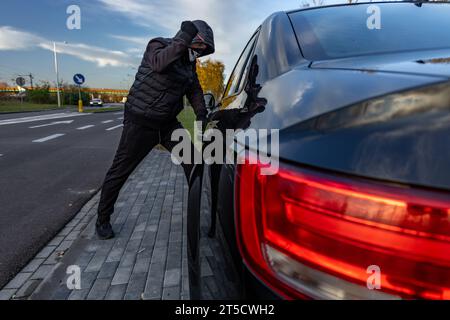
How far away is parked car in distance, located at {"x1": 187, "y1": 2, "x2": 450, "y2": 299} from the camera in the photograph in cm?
64

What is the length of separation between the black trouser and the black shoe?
0.16 m

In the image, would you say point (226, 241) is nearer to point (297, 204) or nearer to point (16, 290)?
point (297, 204)

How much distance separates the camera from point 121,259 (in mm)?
2609

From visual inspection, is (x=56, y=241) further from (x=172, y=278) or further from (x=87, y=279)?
(x=172, y=278)

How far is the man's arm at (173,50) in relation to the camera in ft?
7.31

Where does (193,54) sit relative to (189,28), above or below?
below

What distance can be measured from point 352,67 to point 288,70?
0.74 ft

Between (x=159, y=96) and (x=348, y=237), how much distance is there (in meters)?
2.13

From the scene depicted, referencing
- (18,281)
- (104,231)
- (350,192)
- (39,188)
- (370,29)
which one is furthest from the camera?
(39,188)

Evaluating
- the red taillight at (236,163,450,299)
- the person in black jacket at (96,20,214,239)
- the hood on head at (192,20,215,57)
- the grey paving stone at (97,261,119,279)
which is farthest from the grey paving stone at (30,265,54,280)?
the red taillight at (236,163,450,299)

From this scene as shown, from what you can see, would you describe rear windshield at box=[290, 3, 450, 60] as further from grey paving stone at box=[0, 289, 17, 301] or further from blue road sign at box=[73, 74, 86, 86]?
blue road sign at box=[73, 74, 86, 86]

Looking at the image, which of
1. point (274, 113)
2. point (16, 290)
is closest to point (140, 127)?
point (16, 290)

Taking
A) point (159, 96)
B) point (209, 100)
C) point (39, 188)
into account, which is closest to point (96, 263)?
point (159, 96)
